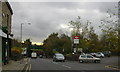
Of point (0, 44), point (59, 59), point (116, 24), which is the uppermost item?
point (116, 24)

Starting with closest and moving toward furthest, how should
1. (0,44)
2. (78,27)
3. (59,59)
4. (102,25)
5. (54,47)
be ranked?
(0,44)
(102,25)
(59,59)
(78,27)
(54,47)

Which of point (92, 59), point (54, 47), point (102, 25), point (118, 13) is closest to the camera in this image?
point (118, 13)

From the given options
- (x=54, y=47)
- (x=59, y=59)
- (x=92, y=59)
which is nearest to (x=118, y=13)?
(x=92, y=59)

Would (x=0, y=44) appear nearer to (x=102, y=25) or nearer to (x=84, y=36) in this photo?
(x=102, y=25)

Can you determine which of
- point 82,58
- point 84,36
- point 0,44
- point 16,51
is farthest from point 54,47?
point 0,44

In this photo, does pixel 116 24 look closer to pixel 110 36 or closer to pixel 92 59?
pixel 110 36

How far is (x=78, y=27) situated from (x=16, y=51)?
16.8m

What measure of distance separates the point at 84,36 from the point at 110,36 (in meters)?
27.1

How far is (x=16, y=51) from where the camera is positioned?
42.9 m

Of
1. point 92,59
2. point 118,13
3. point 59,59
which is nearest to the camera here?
point 118,13

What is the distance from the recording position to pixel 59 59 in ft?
136

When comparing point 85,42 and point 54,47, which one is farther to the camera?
point 54,47

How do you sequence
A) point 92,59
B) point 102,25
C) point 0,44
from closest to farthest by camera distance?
point 0,44 < point 102,25 < point 92,59

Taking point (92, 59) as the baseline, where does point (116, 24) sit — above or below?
above
